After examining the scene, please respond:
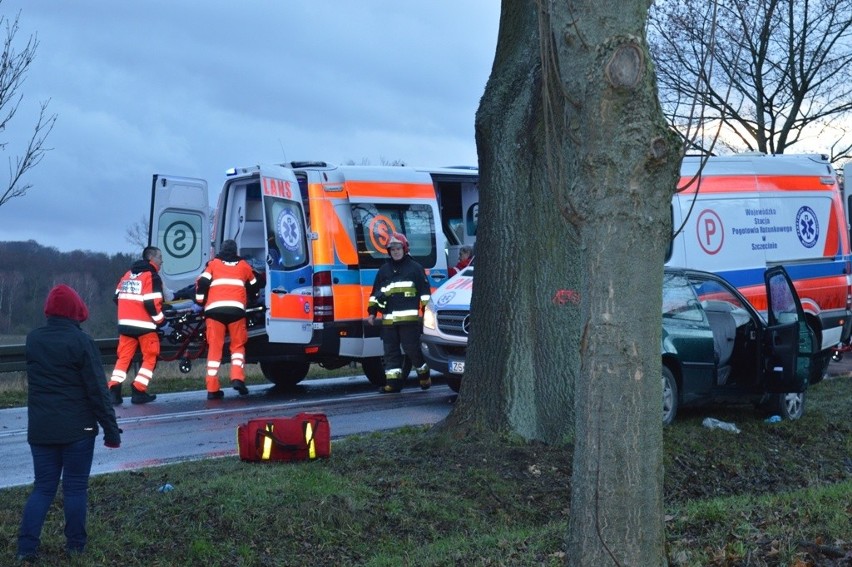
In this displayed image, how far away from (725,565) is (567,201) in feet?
6.59

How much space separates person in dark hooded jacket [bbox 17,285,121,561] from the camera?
6.41 m

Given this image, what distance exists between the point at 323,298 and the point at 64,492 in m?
8.45

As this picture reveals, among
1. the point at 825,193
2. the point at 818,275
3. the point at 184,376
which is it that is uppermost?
the point at 825,193

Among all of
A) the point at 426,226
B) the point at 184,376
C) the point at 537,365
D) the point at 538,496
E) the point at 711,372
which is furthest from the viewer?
the point at 184,376

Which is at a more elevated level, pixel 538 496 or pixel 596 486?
pixel 596 486

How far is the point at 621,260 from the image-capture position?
462cm

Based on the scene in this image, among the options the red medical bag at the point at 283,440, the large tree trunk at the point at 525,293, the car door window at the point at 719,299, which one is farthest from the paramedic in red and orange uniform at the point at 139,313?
the car door window at the point at 719,299

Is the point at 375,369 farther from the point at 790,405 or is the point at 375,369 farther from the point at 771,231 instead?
the point at 790,405

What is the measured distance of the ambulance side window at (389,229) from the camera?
15.5 m

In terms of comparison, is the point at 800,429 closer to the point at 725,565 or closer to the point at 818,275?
the point at 725,565

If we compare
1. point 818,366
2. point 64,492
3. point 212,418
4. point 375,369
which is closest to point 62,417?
point 64,492

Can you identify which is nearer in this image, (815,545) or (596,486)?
(596,486)

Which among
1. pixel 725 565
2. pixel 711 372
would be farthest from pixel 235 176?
pixel 725 565

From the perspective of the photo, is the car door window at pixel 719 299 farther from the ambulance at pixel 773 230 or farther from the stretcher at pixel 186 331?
the stretcher at pixel 186 331
